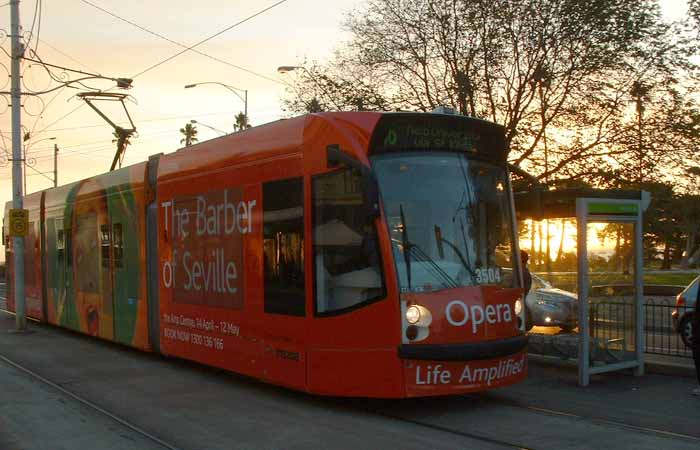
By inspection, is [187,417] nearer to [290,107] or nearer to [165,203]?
[165,203]

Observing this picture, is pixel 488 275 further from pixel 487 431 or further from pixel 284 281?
pixel 284 281

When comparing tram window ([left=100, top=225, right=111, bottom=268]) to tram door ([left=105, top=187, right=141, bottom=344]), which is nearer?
tram door ([left=105, top=187, right=141, bottom=344])

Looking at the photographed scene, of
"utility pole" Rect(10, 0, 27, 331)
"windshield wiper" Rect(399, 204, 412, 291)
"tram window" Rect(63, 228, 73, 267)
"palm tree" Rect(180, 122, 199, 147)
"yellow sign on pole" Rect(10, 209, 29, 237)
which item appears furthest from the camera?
"palm tree" Rect(180, 122, 199, 147)

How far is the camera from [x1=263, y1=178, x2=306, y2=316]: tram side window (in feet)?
28.8

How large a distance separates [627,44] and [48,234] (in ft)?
45.7

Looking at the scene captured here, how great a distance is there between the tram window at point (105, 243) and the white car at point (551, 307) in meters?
7.95

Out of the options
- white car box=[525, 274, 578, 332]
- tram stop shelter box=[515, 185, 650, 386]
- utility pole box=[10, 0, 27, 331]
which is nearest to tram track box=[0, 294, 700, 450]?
tram stop shelter box=[515, 185, 650, 386]

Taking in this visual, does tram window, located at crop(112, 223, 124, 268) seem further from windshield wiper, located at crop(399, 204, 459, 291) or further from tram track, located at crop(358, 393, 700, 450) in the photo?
windshield wiper, located at crop(399, 204, 459, 291)

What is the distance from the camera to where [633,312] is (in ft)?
36.3

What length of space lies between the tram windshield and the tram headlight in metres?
0.19

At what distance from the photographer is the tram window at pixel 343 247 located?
8086 millimetres

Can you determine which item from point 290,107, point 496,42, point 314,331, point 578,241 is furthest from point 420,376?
point 290,107

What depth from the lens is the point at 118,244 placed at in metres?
14.1

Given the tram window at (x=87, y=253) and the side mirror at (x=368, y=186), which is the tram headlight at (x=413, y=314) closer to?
the side mirror at (x=368, y=186)
